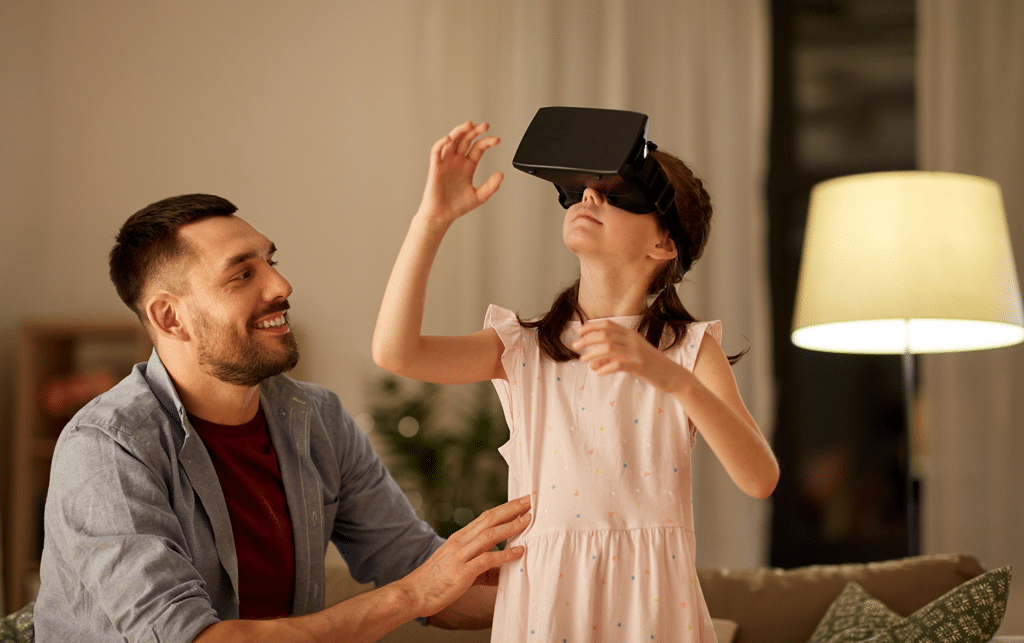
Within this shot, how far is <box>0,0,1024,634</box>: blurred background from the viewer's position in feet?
10.7

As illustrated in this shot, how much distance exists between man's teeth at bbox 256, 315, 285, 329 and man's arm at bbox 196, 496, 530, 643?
1.62 feet

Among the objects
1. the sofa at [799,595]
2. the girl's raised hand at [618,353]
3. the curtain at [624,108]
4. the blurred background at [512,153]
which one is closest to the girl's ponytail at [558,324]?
the girl's raised hand at [618,353]

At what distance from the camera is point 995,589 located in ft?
4.88

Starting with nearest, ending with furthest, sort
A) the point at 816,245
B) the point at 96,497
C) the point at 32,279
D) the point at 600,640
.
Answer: the point at 600,640 < the point at 96,497 < the point at 816,245 < the point at 32,279

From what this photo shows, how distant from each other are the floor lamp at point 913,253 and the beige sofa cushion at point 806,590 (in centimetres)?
54

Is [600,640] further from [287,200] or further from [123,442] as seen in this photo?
[287,200]

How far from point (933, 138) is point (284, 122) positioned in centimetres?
263

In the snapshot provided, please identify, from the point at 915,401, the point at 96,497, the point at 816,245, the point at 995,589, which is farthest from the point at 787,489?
the point at 96,497

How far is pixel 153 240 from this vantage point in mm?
1510

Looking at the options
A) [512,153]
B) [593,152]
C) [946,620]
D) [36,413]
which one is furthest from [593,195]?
[36,413]

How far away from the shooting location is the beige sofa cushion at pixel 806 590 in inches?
68.5

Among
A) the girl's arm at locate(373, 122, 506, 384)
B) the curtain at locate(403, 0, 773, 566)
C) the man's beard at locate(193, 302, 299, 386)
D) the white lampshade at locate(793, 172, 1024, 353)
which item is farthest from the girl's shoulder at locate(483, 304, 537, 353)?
the curtain at locate(403, 0, 773, 566)

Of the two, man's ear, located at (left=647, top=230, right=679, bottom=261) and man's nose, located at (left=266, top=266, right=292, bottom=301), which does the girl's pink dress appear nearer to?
man's ear, located at (left=647, top=230, right=679, bottom=261)

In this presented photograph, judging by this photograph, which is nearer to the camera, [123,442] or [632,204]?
[632,204]
